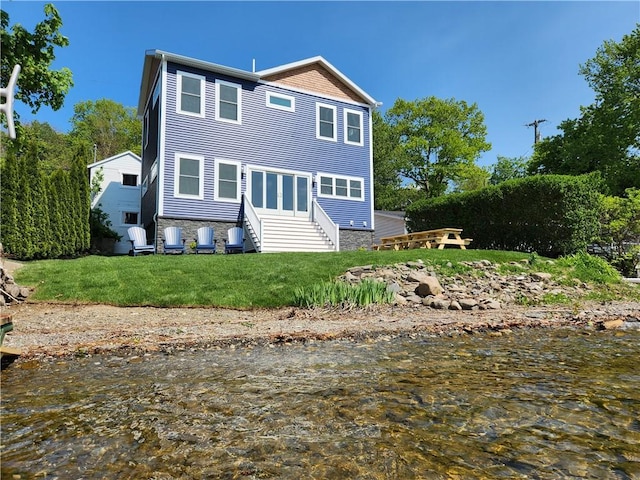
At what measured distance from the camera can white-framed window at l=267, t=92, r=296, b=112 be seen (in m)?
17.2

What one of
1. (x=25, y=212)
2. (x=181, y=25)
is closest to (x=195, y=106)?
(x=181, y=25)

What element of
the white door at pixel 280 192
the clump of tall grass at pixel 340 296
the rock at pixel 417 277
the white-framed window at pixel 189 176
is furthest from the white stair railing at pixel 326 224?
the clump of tall grass at pixel 340 296

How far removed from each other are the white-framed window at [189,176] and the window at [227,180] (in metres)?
0.63

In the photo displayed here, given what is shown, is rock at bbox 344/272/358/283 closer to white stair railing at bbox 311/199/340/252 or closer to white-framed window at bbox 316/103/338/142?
white stair railing at bbox 311/199/340/252

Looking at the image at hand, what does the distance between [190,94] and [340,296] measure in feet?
39.0

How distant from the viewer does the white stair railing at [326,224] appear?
15.8 metres

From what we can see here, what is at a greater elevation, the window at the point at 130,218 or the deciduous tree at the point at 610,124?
the deciduous tree at the point at 610,124

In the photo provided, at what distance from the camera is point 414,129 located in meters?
38.8

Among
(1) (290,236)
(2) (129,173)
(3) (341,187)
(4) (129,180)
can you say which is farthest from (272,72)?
(4) (129,180)

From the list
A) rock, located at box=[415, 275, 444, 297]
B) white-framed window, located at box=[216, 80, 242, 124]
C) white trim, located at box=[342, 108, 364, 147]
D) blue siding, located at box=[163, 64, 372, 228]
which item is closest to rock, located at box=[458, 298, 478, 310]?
rock, located at box=[415, 275, 444, 297]

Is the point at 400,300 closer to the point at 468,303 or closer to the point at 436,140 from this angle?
the point at 468,303

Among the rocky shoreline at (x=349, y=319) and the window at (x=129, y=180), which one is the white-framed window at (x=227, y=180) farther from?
the window at (x=129, y=180)

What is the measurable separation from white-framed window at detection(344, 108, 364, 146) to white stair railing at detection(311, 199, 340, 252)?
13.0 ft

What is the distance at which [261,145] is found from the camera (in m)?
16.8
